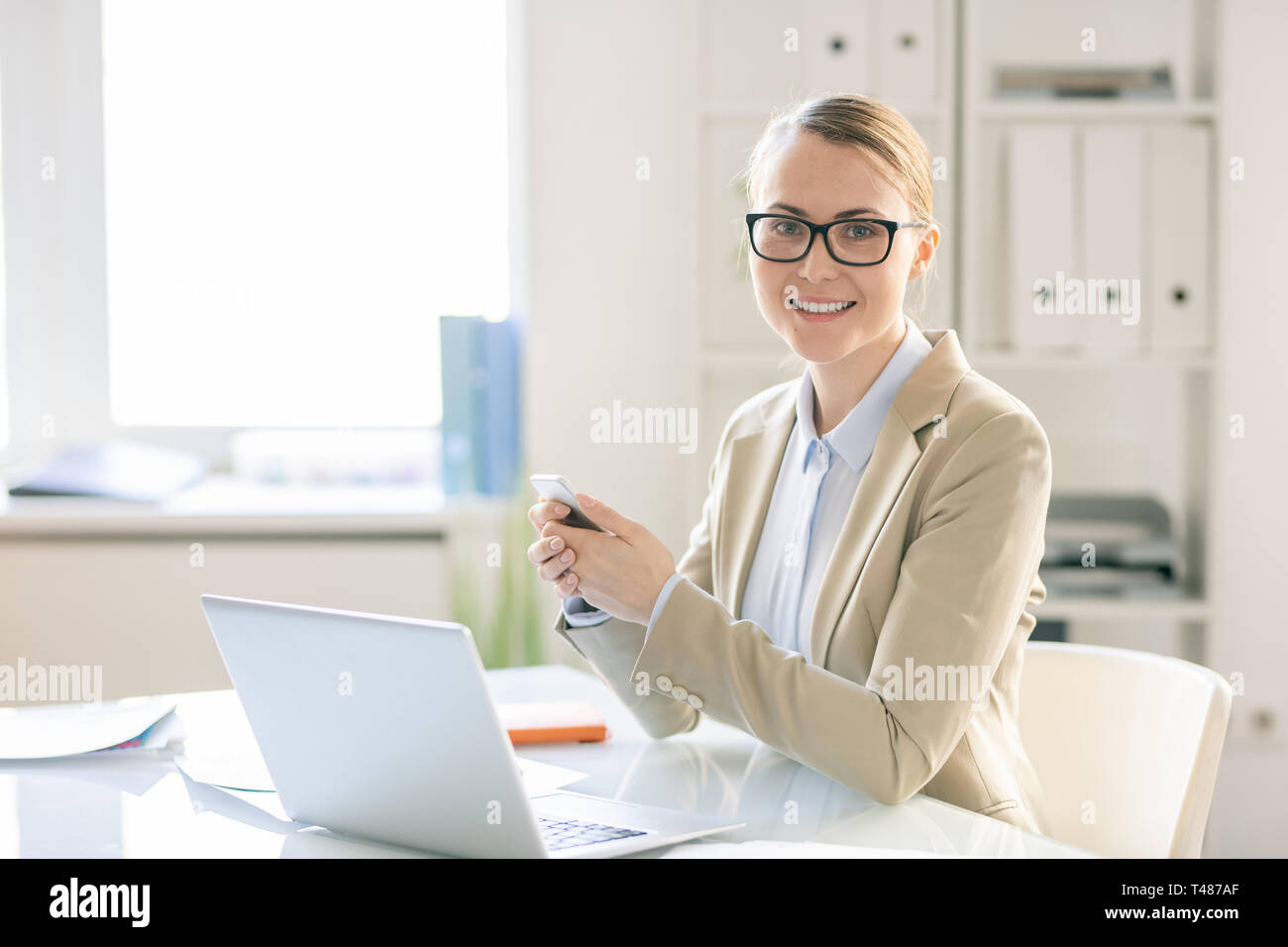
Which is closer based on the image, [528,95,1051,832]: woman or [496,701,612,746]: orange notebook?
[528,95,1051,832]: woman

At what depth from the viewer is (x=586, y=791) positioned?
1.17 m

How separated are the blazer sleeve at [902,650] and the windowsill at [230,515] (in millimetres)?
1503

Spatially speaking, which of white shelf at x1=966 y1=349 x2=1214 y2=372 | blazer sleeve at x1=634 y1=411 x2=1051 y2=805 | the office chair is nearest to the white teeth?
blazer sleeve at x1=634 y1=411 x2=1051 y2=805

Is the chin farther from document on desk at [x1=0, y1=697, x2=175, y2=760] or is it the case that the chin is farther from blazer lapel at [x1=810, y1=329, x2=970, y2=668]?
document on desk at [x1=0, y1=697, x2=175, y2=760]

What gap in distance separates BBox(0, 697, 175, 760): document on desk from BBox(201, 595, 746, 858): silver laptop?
0.34 meters

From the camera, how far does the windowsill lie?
8.35 ft

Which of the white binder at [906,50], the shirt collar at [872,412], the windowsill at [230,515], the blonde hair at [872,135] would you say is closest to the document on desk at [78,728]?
the shirt collar at [872,412]

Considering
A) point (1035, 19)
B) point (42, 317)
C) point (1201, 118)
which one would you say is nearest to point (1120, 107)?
point (1201, 118)

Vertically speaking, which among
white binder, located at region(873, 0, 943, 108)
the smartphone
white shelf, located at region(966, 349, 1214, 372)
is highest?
white binder, located at region(873, 0, 943, 108)

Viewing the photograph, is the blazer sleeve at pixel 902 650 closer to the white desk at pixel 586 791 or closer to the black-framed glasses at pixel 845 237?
the white desk at pixel 586 791

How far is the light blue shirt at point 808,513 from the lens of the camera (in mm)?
1383

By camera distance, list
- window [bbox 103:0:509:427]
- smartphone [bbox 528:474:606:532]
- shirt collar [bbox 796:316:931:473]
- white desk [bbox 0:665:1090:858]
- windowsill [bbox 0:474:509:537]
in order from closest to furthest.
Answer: white desk [bbox 0:665:1090:858]
smartphone [bbox 528:474:606:532]
shirt collar [bbox 796:316:931:473]
windowsill [bbox 0:474:509:537]
window [bbox 103:0:509:427]
